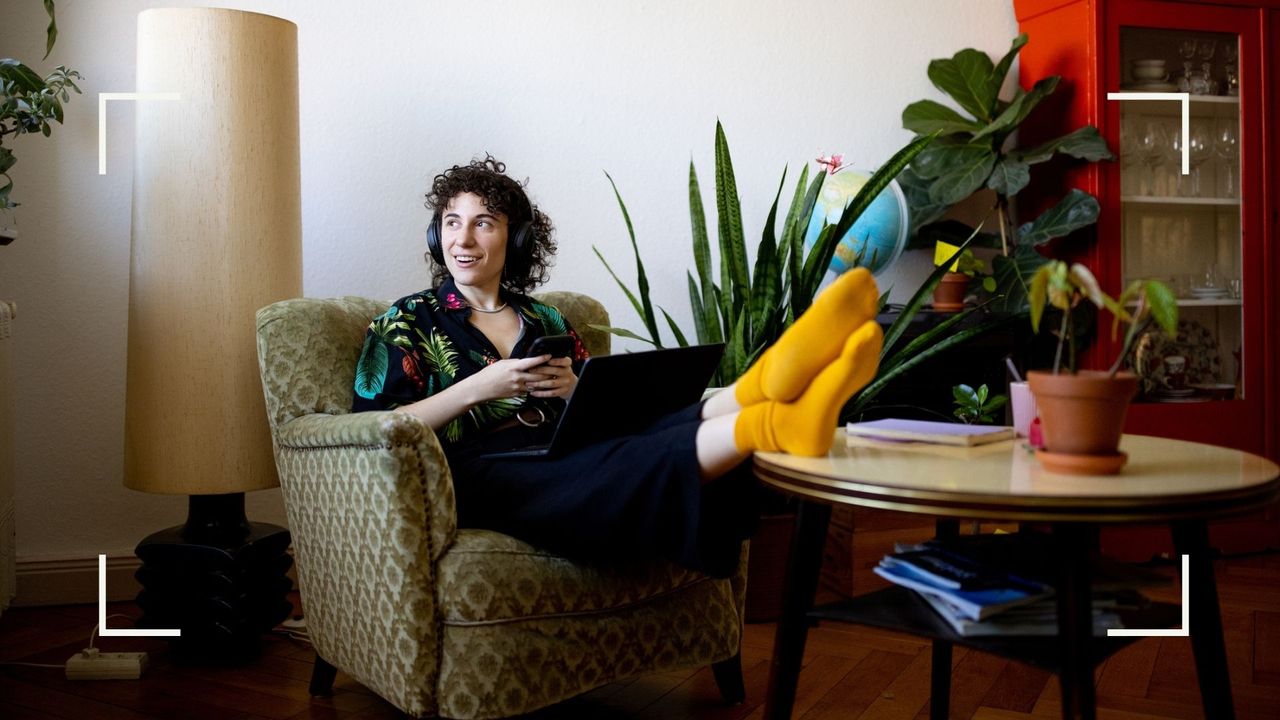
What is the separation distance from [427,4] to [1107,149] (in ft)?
6.10

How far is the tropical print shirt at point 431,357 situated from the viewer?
1897 millimetres

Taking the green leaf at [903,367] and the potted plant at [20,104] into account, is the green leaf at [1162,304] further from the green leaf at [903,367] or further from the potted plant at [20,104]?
the potted plant at [20,104]

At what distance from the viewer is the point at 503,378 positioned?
1.81 metres

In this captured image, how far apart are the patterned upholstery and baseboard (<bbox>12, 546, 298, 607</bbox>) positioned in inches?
34.1

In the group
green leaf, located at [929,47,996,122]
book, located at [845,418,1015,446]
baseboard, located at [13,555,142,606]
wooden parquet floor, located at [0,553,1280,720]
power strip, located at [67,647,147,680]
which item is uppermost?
green leaf, located at [929,47,996,122]

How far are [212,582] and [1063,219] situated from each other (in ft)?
7.71

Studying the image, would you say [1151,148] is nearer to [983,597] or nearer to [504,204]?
[504,204]

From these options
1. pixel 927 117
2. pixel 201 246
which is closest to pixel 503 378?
pixel 201 246

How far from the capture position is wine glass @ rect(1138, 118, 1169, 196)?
3.14 metres

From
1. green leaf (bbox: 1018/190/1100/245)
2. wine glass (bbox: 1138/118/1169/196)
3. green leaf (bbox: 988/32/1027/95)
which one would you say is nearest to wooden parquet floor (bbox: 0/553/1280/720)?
green leaf (bbox: 1018/190/1100/245)

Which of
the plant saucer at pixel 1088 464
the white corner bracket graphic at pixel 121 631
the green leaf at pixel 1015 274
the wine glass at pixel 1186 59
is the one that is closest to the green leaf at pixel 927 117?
the green leaf at pixel 1015 274

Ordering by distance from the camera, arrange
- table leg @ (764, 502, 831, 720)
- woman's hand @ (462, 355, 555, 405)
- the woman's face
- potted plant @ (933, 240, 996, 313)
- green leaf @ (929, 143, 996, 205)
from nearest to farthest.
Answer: table leg @ (764, 502, 831, 720) < woman's hand @ (462, 355, 555, 405) < the woman's face < potted plant @ (933, 240, 996, 313) < green leaf @ (929, 143, 996, 205)

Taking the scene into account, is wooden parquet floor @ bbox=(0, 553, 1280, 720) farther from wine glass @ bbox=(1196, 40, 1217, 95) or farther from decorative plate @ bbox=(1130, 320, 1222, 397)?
wine glass @ bbox=(1196, 40, 1217, 95)

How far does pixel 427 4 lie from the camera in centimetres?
278
